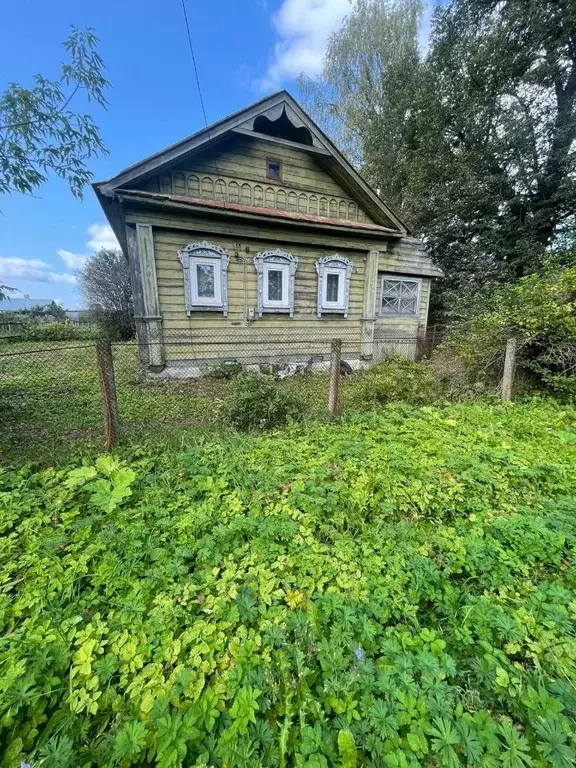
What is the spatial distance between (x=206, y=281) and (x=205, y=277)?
0.27 feet

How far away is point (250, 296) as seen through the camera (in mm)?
7410

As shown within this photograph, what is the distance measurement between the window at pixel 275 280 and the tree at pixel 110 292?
11.1 m

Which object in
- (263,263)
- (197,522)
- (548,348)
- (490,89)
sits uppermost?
(490,89)

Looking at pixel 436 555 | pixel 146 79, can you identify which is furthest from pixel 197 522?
pixel 146 79

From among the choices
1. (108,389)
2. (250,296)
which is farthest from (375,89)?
(108,389)

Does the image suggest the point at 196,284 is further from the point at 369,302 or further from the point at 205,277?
the point at 369,302

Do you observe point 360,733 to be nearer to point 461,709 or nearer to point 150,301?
point 461,709

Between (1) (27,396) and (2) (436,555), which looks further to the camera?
(1) (27,396)

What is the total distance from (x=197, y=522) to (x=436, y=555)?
1624mm

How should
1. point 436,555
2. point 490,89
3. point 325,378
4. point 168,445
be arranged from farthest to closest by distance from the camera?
point 490,89 < point 325,378 < point 168,445 < point 436,555

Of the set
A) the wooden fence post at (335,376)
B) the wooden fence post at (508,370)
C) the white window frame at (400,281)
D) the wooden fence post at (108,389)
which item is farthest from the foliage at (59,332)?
the wooden fence post at (508,370)

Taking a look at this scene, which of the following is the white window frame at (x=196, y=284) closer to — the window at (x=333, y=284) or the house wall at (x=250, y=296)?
the house wall at (x=250, y=296)

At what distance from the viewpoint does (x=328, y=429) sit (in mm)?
3789

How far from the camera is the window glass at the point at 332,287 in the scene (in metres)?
8.17
